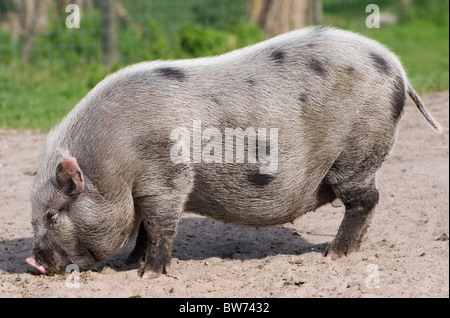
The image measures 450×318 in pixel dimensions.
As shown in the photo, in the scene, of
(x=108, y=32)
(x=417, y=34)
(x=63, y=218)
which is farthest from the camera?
(x=417, y=34)

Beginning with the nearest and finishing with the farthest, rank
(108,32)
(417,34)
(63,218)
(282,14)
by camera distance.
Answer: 1. (63,218)
2. (108,32)
3. (282,14)
4. (417,34)

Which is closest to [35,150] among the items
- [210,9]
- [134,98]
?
[134,98]

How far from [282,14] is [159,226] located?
809 cm

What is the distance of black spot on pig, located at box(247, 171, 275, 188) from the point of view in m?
4.70

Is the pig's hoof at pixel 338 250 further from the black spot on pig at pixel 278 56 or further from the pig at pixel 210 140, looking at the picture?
the black spot on pig at pixel 278 56

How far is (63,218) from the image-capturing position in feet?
14.9

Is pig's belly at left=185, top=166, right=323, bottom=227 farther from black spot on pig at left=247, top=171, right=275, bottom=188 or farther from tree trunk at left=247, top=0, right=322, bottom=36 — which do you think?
tree trunk at left=247, top=0, right=322, bottom=36

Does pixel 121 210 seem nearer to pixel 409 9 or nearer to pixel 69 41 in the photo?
pixel 69 41

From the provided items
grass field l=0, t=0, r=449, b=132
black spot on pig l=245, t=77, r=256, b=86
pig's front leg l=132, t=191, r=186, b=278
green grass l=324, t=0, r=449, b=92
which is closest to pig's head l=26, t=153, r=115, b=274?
pig's front leg l=132, t=191, r=186, b=278

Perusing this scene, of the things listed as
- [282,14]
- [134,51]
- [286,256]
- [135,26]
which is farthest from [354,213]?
[282,14]

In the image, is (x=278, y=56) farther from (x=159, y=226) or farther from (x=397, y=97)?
(x=159, y=226)

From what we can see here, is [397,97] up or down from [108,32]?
up

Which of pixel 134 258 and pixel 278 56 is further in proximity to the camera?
pixel 134 258

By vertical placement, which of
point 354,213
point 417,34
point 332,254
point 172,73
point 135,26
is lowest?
point 332,254
